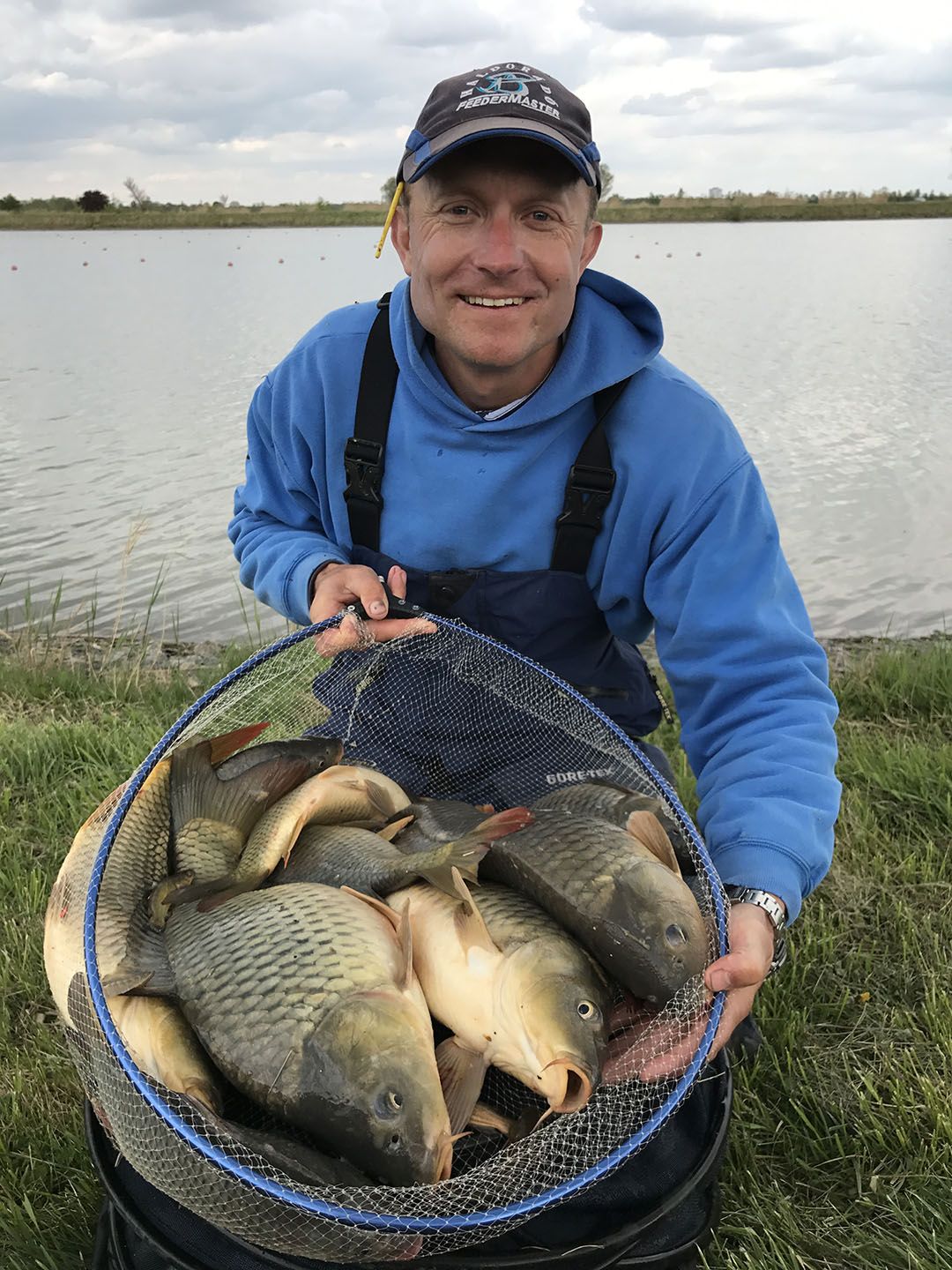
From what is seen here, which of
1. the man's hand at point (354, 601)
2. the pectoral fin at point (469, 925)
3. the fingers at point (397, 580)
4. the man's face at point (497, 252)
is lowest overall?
the pectoral fin at point (469, 925)

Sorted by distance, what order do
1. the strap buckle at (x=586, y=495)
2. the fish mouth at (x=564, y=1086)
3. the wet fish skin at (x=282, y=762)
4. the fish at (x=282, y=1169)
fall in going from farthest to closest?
the strap buckle at (x=586, y=495) → the wet fish skin at (x=282, y=762) → the fish mouth at (x=564, y=1086) → the fish at (x=282, y=1169)

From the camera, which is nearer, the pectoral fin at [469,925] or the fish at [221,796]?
the pectoral fin at [469,925]

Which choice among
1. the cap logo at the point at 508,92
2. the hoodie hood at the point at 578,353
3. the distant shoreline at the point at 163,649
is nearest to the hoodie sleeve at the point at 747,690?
the hoodie hood at the point at 578,353

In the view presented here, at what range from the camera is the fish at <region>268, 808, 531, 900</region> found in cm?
150

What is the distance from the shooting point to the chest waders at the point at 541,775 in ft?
4.41

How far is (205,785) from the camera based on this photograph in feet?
6.07

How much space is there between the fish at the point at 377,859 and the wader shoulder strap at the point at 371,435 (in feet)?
2.40

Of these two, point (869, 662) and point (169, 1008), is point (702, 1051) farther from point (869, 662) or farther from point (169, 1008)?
point (869, 662)

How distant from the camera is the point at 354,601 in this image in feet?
6.21

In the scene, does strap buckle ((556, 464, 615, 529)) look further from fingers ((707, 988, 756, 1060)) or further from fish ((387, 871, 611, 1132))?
fingers ((707, 988, 756, 1060))

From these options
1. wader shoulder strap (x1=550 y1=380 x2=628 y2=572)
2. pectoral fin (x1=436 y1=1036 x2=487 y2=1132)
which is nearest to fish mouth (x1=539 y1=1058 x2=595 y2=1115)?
pectoral fin (x1=436 y1=1036 x2=487 y2=1132)

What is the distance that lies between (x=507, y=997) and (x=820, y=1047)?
0.89 m

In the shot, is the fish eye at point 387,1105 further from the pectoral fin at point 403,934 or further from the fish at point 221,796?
the fish at point 221,796

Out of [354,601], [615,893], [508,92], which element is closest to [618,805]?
[615,893]
